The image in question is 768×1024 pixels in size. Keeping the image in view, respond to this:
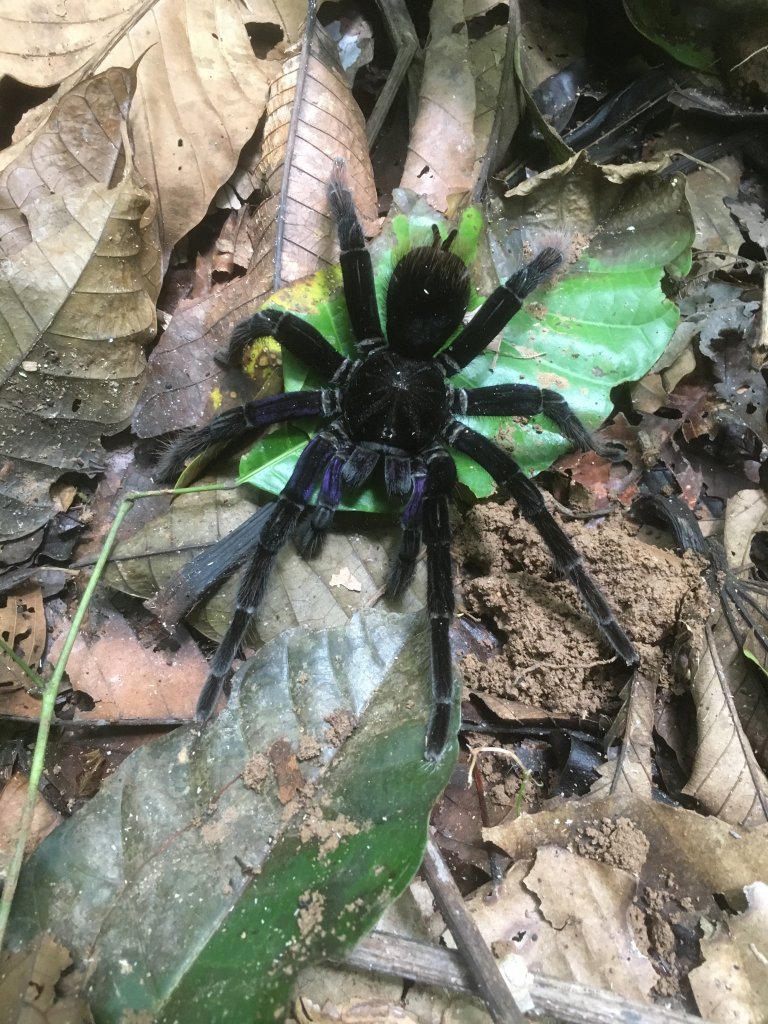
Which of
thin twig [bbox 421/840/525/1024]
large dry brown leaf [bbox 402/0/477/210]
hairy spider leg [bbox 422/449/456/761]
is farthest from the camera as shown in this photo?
large dry brown leaf [bbox 402/0/477/210]

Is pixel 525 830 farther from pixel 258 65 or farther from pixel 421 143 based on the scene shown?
pixel 258 65

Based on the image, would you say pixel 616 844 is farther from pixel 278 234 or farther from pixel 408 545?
pixel 278 234

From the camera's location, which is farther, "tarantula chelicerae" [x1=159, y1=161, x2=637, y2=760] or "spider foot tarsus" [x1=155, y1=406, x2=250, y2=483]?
"spider foot tarsus" [x1=155, y1=406, x2=250, y2=483]

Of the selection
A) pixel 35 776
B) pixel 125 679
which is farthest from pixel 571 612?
pixel 35 776

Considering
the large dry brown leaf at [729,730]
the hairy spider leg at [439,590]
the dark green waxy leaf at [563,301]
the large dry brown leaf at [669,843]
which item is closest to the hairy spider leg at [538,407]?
the dark green waxy leaf at [563,301]

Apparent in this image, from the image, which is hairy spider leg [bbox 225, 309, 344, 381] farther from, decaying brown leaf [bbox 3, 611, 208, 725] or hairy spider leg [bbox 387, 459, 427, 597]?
decaying brown leaf [bbox 3, 611, 208, 725]

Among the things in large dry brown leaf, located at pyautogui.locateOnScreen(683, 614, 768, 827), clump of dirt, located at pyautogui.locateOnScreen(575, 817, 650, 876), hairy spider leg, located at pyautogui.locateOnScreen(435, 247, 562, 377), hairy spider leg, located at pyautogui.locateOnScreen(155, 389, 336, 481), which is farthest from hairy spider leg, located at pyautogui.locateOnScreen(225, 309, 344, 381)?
clump of dirt, located at pyautogui.locateOnScreen(575, 817, 650, 876)
